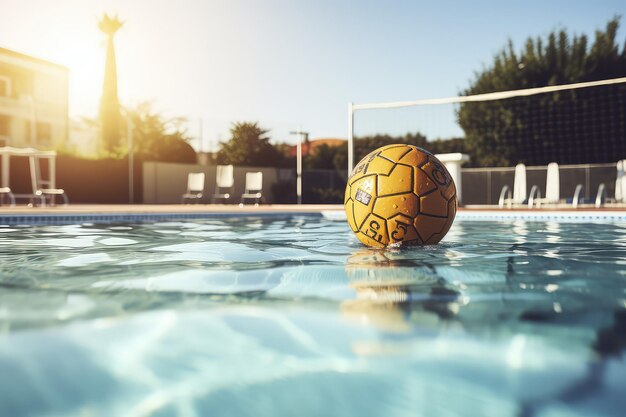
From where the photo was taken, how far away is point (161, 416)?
→ 1483 mm

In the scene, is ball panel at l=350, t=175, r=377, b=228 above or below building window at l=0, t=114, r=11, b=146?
below

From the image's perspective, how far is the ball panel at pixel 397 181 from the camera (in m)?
4.28

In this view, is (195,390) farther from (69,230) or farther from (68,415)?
(69,230)

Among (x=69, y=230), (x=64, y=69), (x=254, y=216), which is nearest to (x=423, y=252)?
(x=69, y=230)

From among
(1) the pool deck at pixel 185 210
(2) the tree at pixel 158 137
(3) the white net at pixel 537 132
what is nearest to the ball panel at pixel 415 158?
(1) the pool deck at pixel 185 210

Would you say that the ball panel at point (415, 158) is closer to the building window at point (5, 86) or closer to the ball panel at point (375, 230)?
the ball panel at point (375, 230)

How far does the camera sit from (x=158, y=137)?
23.6 metres

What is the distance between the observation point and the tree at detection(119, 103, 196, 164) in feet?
69.3

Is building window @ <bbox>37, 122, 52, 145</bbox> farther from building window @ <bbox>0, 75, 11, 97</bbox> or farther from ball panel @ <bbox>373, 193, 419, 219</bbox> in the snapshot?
ball panel @ <bbox>373, 193, 419, 219</bbox>

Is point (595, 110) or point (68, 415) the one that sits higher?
point (595, 110)

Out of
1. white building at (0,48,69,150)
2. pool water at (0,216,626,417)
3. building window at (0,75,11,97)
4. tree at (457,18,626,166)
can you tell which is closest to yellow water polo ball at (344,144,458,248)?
pool water at (0,216,626,417)

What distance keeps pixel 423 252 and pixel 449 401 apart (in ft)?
9.88

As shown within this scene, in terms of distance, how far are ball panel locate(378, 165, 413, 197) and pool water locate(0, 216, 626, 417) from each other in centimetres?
63

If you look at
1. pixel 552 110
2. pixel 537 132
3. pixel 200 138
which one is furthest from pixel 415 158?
pixel 552 110
